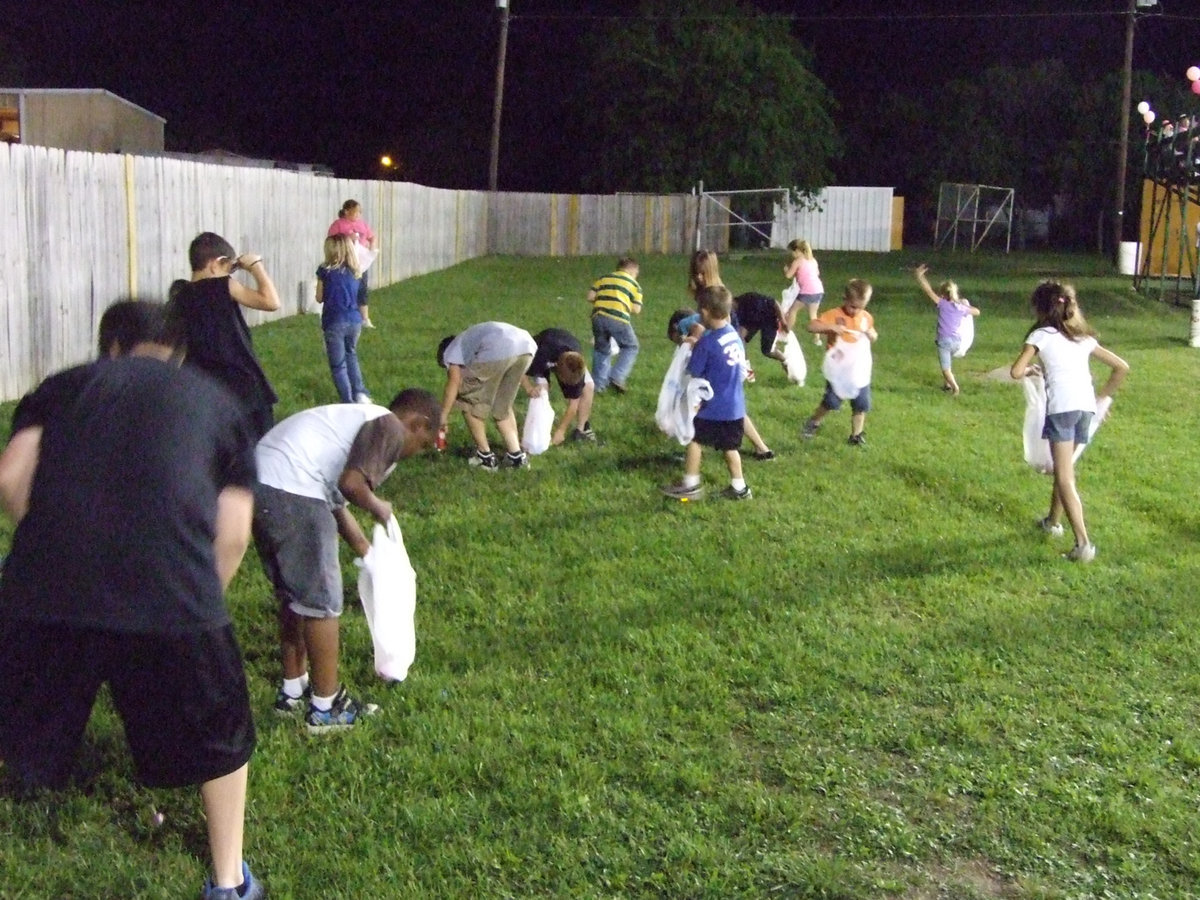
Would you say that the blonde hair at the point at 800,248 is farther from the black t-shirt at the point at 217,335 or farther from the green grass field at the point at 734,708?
the black t-shirt at the point at 217,335

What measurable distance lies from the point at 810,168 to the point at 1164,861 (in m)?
41.5

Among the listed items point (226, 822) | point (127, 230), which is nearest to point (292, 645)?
point (226, 822)

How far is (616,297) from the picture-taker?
440 inches

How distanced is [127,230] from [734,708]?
32.4 ft

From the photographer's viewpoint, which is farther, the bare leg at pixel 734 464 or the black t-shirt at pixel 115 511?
the bare leg at pixel 734 464

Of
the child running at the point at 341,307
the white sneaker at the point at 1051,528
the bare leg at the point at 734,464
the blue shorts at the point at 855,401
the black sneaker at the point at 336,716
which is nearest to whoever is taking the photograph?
the black sneaker at the point at 336,716

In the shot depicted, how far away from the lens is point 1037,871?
3.99m

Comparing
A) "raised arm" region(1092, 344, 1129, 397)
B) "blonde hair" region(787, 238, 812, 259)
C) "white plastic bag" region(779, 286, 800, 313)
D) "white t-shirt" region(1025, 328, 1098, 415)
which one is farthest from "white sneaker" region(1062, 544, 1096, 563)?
"blonde hair" region(787, 238, 812, 259)

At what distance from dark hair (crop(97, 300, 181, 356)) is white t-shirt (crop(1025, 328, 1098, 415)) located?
5.22 meters

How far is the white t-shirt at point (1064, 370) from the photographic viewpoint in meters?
7.29

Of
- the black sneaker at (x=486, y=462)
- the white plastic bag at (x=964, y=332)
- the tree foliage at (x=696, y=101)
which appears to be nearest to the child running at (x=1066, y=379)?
the black sneaker at (x=486, y=462)

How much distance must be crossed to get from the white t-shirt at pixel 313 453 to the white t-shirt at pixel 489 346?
3.91 m

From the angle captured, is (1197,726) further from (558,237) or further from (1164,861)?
(558,237)

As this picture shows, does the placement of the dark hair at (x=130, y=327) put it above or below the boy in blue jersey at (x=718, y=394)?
above
